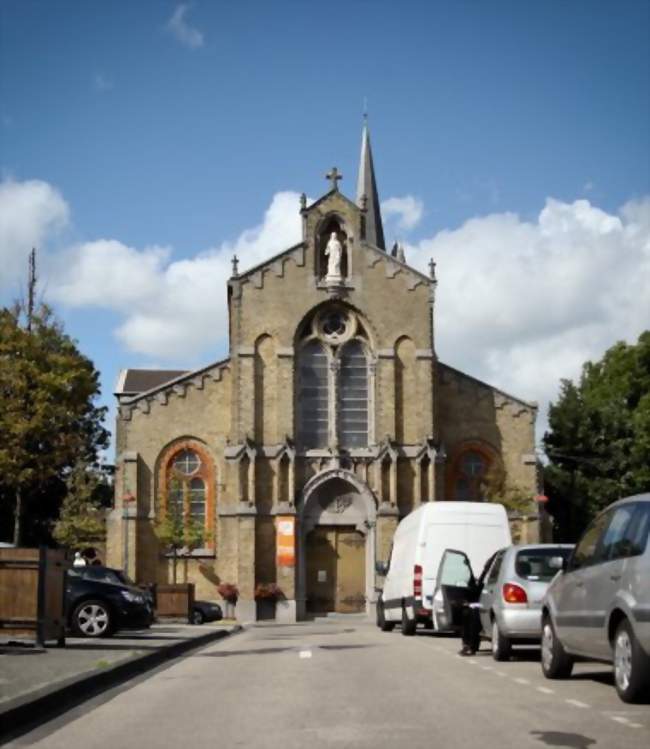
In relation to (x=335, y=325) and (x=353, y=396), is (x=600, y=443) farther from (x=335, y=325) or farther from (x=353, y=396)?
(x=335, y=325)

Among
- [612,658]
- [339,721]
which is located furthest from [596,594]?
[339,721]

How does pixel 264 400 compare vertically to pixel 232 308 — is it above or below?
below

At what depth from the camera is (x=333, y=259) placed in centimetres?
4875

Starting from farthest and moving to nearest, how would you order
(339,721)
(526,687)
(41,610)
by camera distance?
(41,610) < (526,687) < (339,721)

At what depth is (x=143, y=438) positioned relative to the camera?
48.0m

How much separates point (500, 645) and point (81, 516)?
1302 inches

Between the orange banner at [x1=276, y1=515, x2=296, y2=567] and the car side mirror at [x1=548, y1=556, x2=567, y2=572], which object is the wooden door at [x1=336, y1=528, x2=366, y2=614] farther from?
the car side mirror at [x1=548, y1=556, x2=567, y2=572]

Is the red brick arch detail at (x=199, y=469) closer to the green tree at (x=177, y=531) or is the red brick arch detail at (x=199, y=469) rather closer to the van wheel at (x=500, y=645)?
the green tree at (x=177, y=531)

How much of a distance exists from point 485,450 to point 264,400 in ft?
29.1

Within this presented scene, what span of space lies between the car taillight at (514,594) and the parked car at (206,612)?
24268 mm

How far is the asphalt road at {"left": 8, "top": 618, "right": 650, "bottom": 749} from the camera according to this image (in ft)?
30.5

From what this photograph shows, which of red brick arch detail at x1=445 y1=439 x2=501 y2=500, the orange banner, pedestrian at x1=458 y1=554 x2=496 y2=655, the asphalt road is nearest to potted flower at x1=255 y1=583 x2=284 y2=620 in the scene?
the orange banner

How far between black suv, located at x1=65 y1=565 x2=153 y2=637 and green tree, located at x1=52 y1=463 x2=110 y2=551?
2399 centimetres

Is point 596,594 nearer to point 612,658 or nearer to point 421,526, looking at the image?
point 612,658
